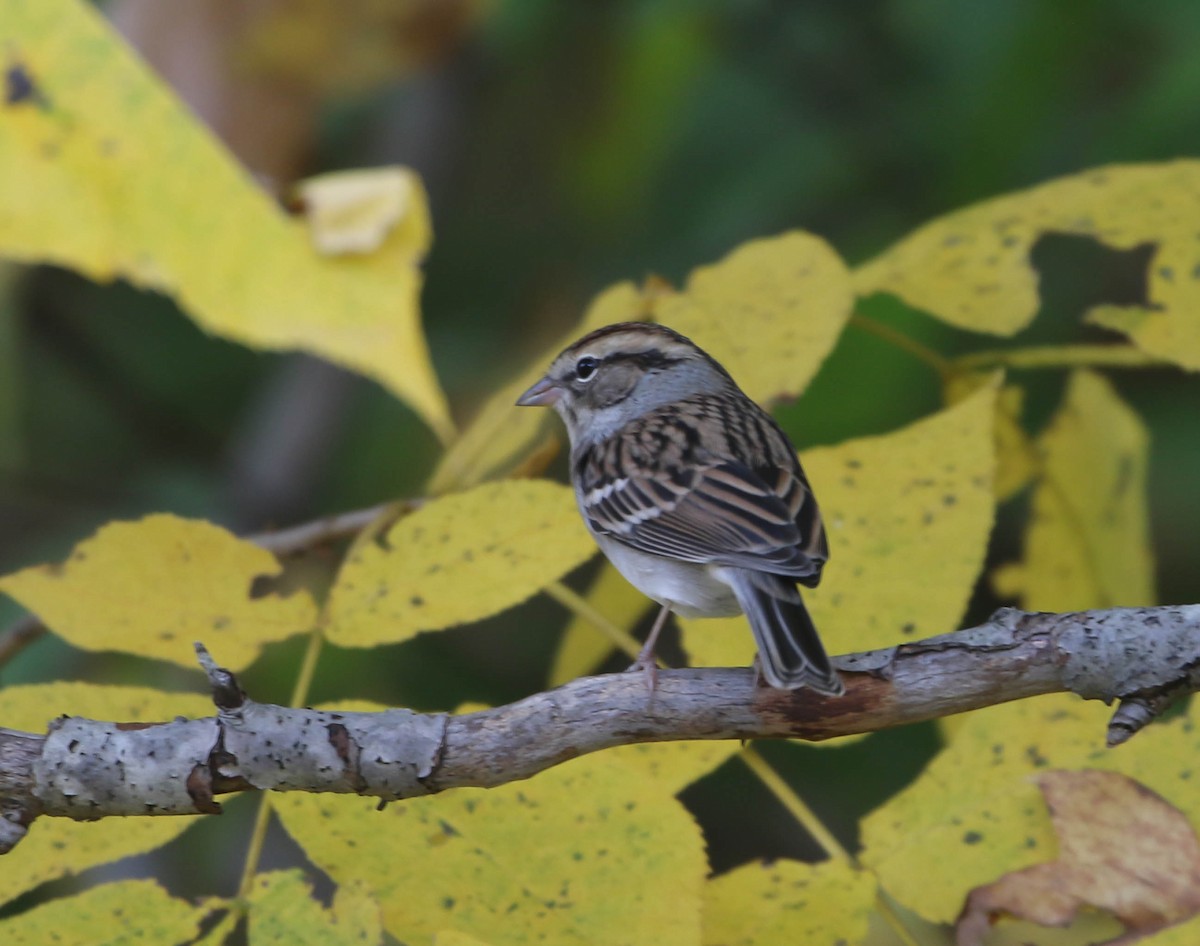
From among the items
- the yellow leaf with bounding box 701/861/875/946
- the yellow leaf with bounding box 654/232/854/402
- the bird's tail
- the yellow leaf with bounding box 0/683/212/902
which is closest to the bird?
the bird's tail

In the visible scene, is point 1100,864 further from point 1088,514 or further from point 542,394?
point 542,394

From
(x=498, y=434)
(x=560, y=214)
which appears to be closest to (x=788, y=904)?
(x=498, y=434)

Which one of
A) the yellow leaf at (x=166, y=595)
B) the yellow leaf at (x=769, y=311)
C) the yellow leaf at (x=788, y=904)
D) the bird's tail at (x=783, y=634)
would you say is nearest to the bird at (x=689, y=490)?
the bird's tail at (x=783, y=634)

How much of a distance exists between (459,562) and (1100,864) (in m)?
0.78

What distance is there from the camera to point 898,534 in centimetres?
174

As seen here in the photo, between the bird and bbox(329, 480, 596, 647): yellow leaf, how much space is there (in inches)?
7.0

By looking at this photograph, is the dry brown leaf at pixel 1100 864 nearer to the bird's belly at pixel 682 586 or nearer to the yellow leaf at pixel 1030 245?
the bird's belly at pixel 682 586

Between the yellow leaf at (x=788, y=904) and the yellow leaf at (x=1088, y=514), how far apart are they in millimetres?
739

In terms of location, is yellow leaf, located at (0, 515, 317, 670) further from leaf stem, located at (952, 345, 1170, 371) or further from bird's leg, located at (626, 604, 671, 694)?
leaf stem, located at (952, 345, 1170, 371)

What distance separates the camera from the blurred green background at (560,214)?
3.17 metres

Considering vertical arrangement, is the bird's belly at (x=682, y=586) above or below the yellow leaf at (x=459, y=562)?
below

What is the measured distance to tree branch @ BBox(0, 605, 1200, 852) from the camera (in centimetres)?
148

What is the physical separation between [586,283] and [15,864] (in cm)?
295

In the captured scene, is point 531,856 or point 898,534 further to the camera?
point 898,534
